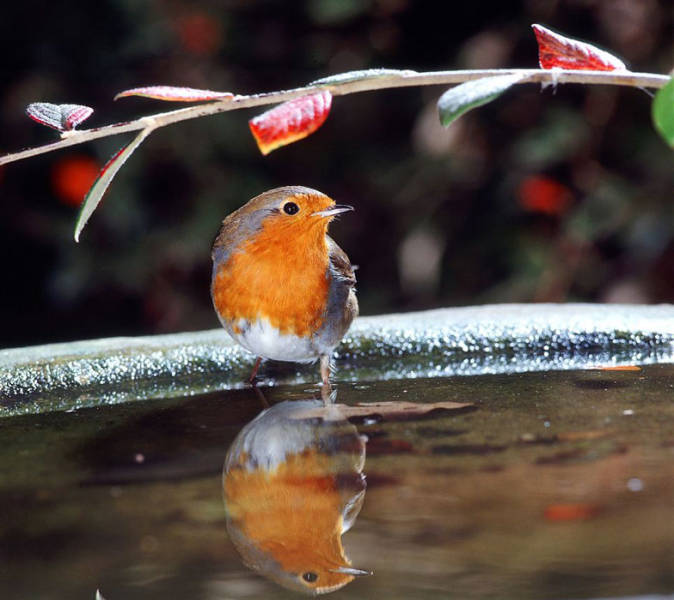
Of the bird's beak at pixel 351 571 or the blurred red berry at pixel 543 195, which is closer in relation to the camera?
the bird's beak at pixel 351 571

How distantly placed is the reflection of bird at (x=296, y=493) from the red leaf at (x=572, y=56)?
0.49 meters

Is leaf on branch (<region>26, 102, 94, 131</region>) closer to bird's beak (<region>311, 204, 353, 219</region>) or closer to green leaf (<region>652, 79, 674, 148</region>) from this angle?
green leaf (<region>652, 79, 674, 148</region>)

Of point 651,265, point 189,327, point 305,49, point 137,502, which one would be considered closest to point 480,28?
point 305,49

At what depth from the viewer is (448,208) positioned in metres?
3.51

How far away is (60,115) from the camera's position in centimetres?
110

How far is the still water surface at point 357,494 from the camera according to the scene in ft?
3.03

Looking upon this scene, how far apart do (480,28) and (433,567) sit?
2.92 meters

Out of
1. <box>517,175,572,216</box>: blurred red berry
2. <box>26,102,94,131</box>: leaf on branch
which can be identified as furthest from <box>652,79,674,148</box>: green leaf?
<box>517,175,572,216</box>: blurred red berry

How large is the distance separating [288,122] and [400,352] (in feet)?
3.15

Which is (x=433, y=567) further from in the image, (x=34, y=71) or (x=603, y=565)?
(x=34, y=71)

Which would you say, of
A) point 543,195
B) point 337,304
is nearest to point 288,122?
point 337,304

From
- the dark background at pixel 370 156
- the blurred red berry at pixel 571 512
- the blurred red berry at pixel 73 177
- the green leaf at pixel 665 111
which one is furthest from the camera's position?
the blurred red berry at pixel 73 177

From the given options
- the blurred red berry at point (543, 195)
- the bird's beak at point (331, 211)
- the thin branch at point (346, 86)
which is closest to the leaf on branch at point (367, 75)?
the thin branch at point (346, 86)

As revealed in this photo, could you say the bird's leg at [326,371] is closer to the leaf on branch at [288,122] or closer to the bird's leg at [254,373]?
the bird's leg at [254,373]
